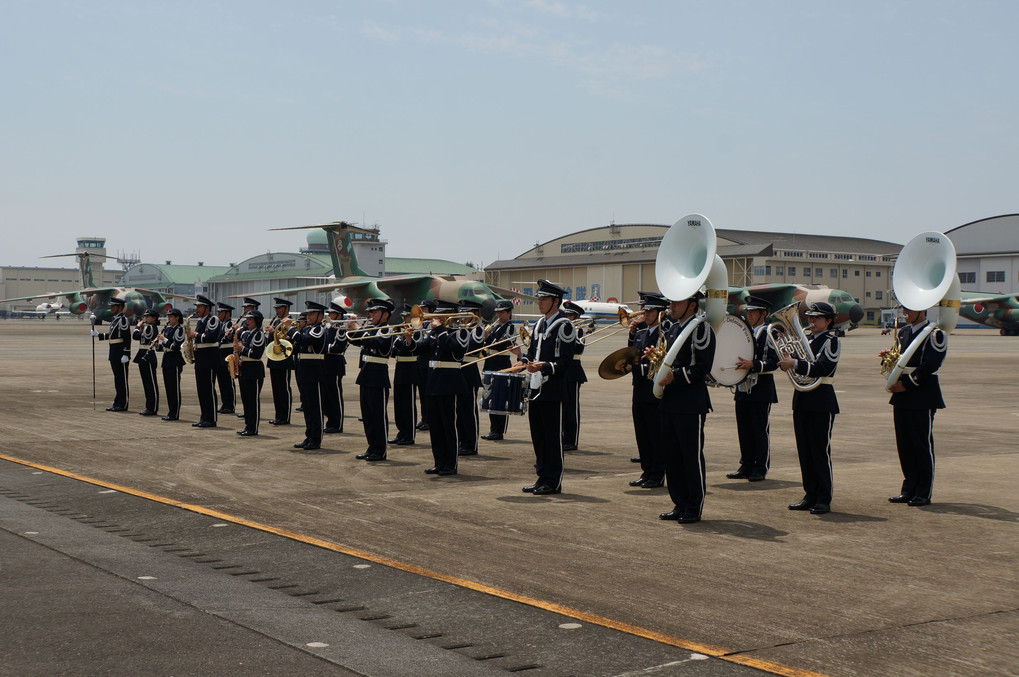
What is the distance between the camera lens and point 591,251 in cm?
9094

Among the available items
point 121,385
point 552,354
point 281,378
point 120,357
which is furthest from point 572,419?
point 120,357

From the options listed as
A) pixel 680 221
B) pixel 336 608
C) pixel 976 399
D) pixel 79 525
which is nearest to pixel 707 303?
pixel 680 221

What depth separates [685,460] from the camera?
26.1 ft

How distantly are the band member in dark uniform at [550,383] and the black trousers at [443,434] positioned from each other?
4.36 ft

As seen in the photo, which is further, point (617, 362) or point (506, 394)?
point (506, 394)

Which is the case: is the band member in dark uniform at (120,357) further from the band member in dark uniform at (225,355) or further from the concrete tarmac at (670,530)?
the concrete tarmac at (670,530)

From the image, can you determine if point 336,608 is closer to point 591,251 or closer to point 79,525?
point 79,525

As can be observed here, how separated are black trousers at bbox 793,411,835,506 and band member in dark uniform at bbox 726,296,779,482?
1415mm

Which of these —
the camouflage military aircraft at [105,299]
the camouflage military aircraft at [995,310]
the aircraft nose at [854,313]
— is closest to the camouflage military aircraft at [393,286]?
the camouflage military aircraft at [105,299]

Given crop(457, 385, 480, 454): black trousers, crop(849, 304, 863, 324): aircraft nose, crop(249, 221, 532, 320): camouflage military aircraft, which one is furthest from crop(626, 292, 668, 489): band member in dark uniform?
crop(849, 304, 863, 324): aircraft nose

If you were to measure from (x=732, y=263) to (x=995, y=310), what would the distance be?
Answer: 2200 centimetres

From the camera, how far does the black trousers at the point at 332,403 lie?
566 inches

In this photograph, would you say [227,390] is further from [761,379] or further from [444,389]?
[761,379]

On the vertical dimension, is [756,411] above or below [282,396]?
above
